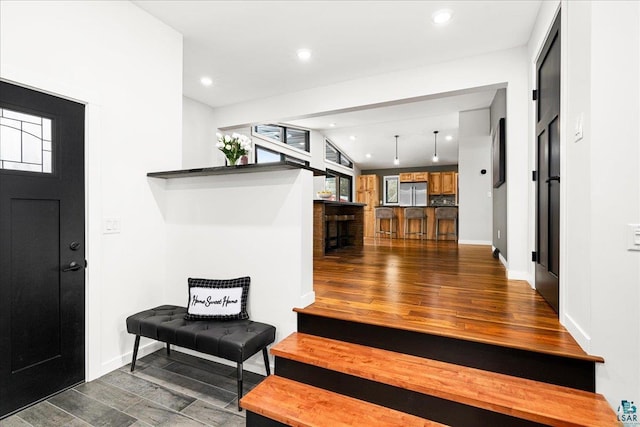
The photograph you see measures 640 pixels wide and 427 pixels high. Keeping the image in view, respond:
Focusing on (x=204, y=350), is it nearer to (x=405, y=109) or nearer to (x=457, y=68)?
(x=457, y=68)

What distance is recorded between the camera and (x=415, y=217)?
8062mm

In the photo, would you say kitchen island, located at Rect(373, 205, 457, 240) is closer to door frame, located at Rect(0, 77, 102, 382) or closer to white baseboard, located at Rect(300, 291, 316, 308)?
white baseboard, located at Rect(300, 291, 316, 308)

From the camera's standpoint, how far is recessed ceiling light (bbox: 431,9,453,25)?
273 cm

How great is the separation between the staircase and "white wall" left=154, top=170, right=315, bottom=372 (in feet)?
1.41

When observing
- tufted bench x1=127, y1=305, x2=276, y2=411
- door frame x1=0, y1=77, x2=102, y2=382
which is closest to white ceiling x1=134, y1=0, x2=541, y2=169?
door frame x1=0, y1=77, x2=102, y2=382

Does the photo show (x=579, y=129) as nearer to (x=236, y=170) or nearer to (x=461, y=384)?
(x=461, y=384)

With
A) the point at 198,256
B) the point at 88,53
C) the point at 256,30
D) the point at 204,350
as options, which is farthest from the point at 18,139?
the point at 256,30

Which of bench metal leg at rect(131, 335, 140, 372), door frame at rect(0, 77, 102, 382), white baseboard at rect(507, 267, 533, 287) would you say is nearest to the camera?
door frame at rect(0, 77, 102, 382)

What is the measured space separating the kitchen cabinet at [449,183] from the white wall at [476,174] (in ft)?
13.0

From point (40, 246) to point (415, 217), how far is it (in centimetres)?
752

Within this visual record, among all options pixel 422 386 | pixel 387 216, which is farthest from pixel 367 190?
pixel 422 386

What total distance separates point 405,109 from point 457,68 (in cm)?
232

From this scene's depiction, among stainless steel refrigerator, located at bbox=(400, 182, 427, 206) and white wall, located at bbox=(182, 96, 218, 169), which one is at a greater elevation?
white wall, located at bbox=(182, 96, 218, 169)

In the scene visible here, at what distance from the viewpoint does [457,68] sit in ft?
11.7
